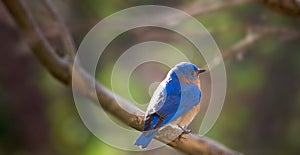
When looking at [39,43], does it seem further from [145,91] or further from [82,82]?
[145,91]

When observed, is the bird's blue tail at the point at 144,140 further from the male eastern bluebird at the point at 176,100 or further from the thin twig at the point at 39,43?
the thin twig at the point at 39,43

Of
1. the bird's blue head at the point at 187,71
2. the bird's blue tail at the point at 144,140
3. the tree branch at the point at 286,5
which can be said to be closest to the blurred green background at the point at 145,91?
the tree branch at the point at 286,5

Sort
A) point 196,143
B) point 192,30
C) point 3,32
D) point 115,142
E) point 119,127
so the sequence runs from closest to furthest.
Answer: point 196,143
point 192,30
point 115,142
point 119,127
point 3,32

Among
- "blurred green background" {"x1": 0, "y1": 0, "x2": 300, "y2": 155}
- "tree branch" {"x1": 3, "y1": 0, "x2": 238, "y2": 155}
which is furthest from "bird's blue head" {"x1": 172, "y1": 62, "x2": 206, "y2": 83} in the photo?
"blurred green background" {"x1": 0, "y1": 0, "x2": 300, "y2": 155}

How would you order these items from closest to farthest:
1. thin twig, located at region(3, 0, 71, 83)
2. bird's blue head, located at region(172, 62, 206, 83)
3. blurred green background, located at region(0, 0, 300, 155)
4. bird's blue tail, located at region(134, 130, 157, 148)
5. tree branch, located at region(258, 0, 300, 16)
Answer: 1. bird's blue tail, located at region(134, 130, 157, 148)
2. bird's blue head, located at region(172, 62, 206, 83)
3. thin twig, located at region(3, 0, 71, 83)
4. tree branch, located at region(258, 0, 300, 16)
5. blurred green background, located at region(0, 0, 300, 155)

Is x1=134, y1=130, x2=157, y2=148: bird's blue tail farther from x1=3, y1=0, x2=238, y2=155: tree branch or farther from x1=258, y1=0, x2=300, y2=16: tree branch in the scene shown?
x1=258, y1=0, x2=300, y2=16: tree branch

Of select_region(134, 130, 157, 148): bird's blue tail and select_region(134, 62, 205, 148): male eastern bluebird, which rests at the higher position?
select_region(134, 62, 205, 148): male eastern bluebird

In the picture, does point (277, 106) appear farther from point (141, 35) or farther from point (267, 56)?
point (141, 35)

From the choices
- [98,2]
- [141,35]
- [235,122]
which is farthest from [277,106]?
[98,2]
